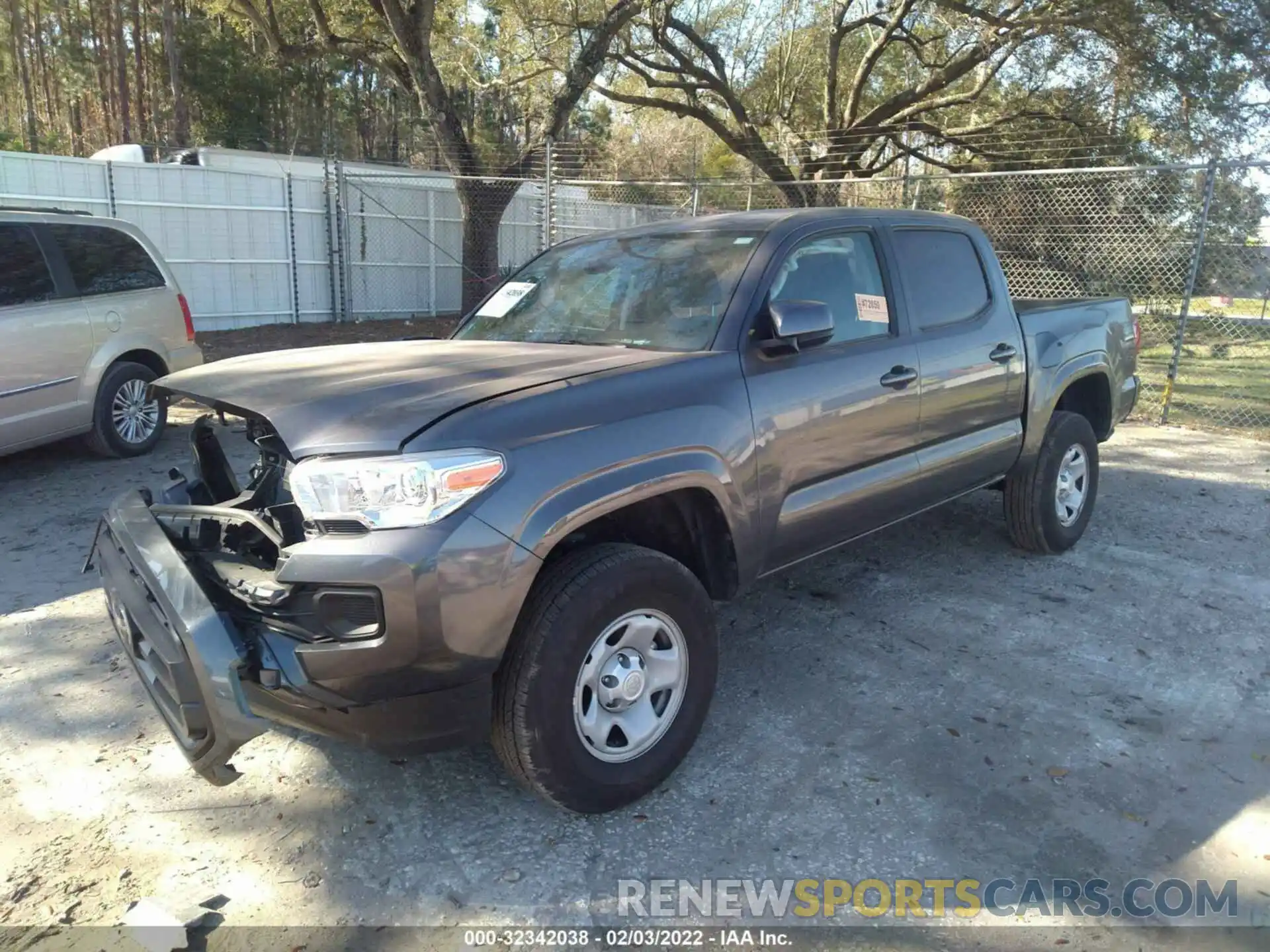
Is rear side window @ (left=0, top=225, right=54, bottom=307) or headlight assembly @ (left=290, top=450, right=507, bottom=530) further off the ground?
rear side window @ (left=0, top=225, right=54, bottom=307)

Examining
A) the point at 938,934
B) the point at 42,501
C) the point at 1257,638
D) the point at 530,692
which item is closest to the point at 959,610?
the point at 1257,638

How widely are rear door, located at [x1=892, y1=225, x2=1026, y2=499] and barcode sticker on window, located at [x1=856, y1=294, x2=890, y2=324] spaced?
8.1 inches

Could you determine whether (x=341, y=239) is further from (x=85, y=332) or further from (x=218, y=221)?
(x=85, y=332)

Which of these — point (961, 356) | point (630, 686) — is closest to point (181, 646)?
point (630, 686)

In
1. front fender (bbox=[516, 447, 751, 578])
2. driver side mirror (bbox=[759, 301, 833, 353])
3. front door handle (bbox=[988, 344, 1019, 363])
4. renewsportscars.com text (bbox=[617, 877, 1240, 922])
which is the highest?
driver side mirror (bbox=[759, 301, 833, 353])

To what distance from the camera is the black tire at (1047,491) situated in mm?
5008

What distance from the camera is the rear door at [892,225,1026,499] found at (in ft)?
13.8

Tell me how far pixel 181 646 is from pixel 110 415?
5.30 meters

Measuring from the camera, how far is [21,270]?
6.33 m

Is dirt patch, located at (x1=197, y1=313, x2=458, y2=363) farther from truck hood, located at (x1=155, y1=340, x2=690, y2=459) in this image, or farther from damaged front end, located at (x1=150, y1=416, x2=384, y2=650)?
damaged front end, located at (x1=150, y1=416, x2=384, y2=650)

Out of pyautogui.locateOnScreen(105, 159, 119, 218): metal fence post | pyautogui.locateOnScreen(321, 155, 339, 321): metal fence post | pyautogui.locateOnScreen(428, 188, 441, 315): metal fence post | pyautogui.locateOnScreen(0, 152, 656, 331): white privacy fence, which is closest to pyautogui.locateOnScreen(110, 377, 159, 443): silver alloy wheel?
pyautogui.locateOnScreen(0, 152, 656, 331): white privacy fence

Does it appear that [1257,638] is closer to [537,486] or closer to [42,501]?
[537,486]

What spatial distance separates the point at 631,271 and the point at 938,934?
272 centimetres

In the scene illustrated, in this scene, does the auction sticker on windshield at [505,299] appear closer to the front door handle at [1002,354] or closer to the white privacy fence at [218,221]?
the front door handle at [1002,354]
